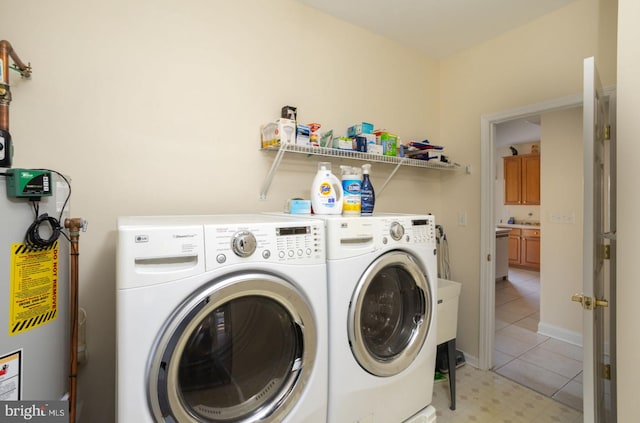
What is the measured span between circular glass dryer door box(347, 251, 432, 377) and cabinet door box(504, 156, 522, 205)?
5948mm

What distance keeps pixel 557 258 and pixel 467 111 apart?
1.86 m

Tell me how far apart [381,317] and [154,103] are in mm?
1599

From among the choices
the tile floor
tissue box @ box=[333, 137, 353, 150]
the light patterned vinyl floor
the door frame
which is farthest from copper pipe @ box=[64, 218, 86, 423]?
the tile floor

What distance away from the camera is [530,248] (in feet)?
20.2

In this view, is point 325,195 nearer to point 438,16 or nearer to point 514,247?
point 438,16

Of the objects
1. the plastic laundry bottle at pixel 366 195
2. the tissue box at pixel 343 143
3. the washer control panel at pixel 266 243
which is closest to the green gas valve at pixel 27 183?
the washer control panel at pixel 266 243

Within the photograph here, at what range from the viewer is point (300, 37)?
211 cm

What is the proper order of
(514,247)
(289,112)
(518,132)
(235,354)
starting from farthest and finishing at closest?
(514,247)
(518,132)
(289,112)
(235,354)

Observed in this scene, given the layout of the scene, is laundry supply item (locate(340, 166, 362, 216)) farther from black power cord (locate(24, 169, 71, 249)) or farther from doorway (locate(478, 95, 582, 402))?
doorway (locate(478, 95, 582, 402))

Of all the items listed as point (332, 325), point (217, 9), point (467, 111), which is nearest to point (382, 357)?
point (332, 325)

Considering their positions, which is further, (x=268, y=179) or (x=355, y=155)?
(x=355, y=155)

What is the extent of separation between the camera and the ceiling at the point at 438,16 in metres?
2.14

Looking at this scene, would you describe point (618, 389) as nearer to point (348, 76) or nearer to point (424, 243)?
point (424, 243)

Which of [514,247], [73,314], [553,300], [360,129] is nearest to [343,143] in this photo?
[360,129]
